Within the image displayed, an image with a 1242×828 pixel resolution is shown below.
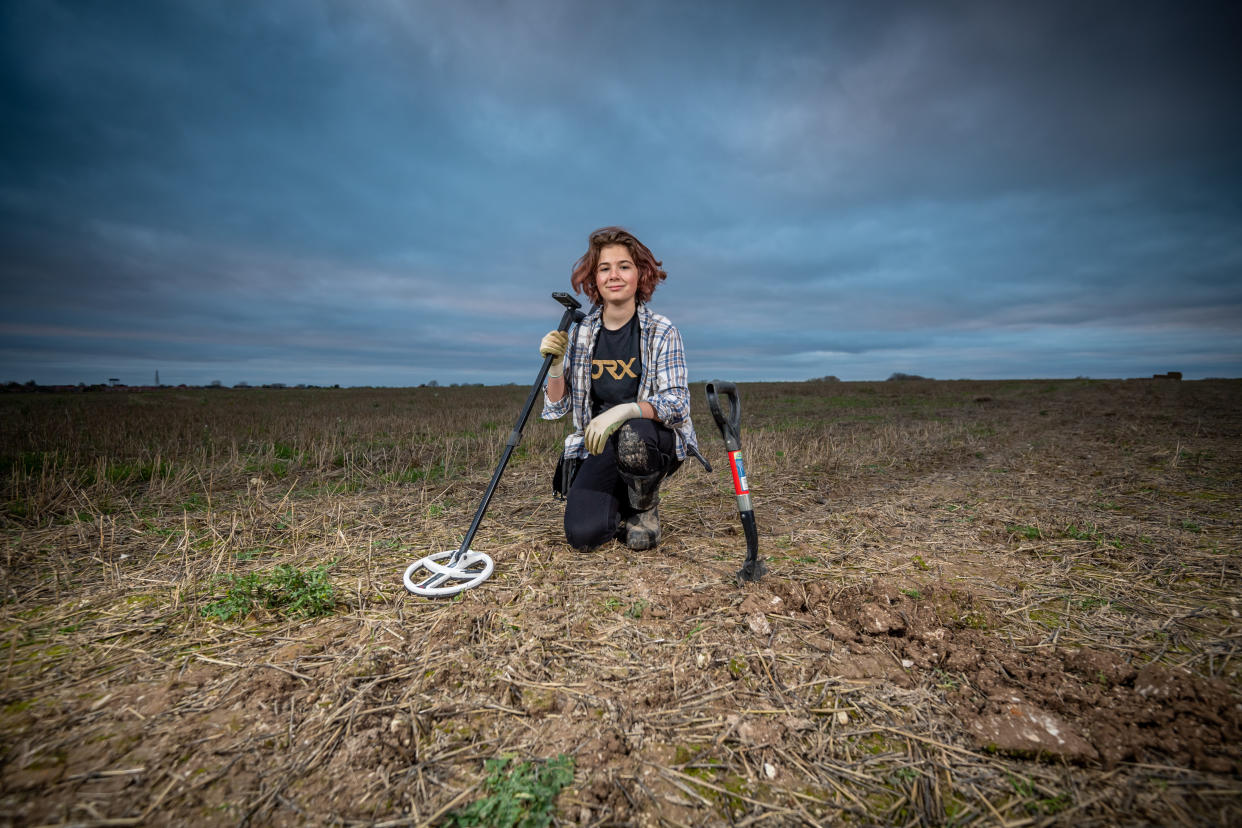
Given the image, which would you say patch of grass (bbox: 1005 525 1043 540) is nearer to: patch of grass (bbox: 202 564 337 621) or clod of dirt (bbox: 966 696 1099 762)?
clod of dirt (bbox: 966 696 1099 762)

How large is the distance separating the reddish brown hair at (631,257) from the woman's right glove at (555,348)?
1.88ft

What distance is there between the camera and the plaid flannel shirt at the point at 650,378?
3.56 meters

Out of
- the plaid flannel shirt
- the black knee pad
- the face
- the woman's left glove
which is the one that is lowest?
the black knee pad

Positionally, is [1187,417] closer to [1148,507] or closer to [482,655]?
[1148,507]

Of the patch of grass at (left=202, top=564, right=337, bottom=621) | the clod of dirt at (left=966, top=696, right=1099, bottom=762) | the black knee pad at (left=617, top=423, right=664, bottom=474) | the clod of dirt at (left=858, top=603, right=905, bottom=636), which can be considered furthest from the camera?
the black knee pad at (left=617, top=423, right=664, bottom=474)

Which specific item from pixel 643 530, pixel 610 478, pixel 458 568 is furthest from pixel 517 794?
pixel 610 478

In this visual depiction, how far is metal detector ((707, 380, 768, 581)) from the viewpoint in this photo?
2863 mm

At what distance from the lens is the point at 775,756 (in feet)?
5.78

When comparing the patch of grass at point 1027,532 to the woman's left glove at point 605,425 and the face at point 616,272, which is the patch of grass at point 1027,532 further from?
the face at point 616,272

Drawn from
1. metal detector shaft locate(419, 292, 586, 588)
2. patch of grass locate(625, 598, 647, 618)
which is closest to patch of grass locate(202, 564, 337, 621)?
metal detector shaft locate(419, 292, 586, 588)

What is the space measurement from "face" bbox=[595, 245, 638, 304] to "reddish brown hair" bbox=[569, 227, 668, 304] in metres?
0.05

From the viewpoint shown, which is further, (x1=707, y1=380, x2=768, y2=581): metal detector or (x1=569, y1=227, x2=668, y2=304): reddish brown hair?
(x1=569, y1=227, x2=668, y2=304): reddish brown hair

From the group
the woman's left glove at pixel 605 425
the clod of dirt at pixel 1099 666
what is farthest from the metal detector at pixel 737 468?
the clod of dirt at pixel 1099 666

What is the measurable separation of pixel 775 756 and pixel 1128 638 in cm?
215
